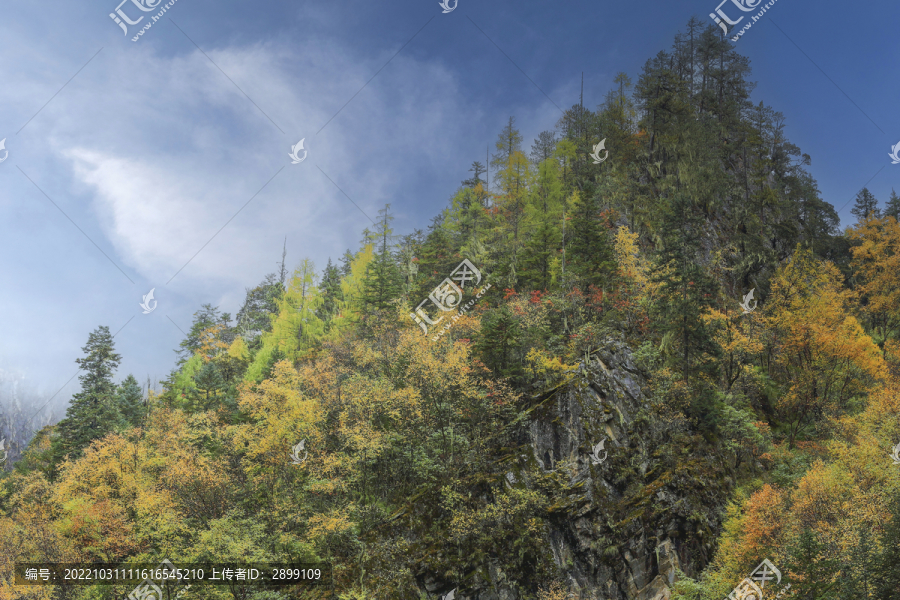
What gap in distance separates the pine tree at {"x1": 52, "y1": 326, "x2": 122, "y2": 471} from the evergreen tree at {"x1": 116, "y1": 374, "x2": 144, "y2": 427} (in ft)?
4.55

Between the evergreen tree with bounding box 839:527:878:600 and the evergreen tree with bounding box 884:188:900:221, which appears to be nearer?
the evergreen tree with bounding box 839:527:878:600

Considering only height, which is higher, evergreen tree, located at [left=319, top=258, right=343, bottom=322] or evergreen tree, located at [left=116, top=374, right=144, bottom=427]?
evergreen tree, located at [left=319, top=258, right=343, bottom=322]

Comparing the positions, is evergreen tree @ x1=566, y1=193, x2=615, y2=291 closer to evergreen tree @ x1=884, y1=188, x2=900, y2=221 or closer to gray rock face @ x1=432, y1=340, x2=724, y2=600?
gray rock face @ x1=432, y1=340, x2=724, y2=600

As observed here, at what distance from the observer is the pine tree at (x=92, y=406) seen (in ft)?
100.0

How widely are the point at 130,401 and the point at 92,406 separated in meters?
3.72

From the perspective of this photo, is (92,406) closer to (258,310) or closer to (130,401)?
(130,401)

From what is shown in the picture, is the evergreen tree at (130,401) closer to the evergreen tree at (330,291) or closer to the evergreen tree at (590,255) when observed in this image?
the evergreen tree at (330,291)

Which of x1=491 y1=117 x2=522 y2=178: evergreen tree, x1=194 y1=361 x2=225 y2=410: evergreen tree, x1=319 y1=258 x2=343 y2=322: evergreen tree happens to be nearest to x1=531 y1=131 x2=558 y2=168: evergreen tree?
x1=491 y1=117 x2=522 y2=178: evergreen tree

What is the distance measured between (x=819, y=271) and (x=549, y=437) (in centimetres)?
2339

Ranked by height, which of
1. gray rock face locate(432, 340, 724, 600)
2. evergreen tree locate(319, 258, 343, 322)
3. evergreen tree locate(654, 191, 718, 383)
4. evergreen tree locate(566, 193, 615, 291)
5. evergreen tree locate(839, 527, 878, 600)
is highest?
evergreen tree locate(319, 258, 343, 322)

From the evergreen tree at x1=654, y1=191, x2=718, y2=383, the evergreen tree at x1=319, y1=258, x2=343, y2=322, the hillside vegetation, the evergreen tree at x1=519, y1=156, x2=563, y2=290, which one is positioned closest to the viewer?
the hillside vegetation

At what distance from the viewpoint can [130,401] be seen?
116 ft

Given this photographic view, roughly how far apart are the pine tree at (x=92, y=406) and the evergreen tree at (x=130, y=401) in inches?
54.6

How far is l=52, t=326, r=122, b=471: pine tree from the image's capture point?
30.5 meters
